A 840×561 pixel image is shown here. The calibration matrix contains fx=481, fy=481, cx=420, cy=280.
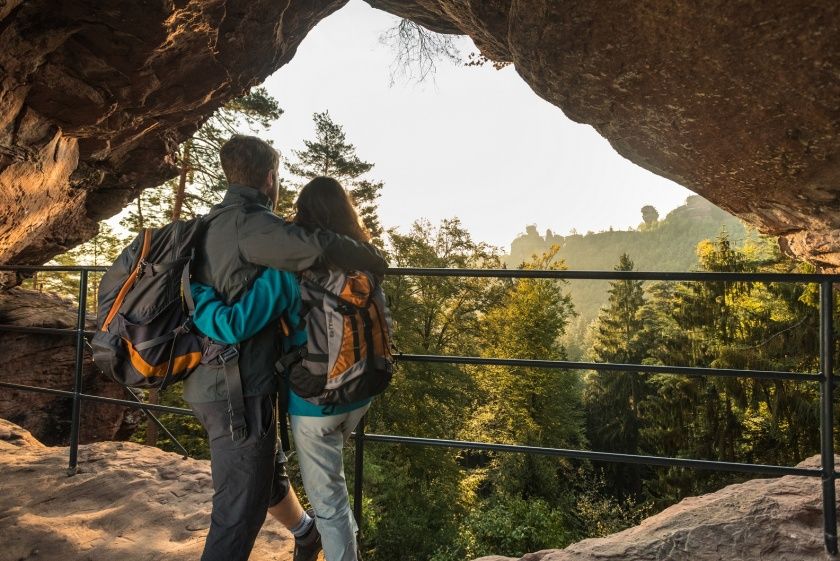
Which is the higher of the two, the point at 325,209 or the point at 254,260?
the point at 325,209

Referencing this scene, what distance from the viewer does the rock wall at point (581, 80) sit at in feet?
10.5

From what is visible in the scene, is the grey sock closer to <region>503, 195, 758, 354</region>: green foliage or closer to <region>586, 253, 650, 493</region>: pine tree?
<region>586, 253, 650, 493</region>: pine tree

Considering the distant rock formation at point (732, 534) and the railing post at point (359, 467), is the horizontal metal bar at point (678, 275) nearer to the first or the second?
the railing post at point (359, 467)

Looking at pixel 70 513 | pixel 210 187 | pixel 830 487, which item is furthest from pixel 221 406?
pixel 210 187

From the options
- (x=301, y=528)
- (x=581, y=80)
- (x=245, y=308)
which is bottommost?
(x=301, y=528)

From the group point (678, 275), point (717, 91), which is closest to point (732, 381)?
point (717, 91)

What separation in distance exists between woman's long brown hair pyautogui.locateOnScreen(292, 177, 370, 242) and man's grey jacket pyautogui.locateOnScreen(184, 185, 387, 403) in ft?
0.41

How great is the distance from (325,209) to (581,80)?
10.8 ft

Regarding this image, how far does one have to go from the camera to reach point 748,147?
364 cm

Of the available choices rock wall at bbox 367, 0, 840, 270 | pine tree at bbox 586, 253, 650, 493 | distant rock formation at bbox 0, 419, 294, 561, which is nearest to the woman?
distant rock formation at bbox 0, 419, 294, 561

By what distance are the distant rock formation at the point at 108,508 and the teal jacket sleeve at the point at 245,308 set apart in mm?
1142

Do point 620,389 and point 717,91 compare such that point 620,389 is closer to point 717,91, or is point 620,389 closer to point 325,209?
point 717,91

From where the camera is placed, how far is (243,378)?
1597 mm

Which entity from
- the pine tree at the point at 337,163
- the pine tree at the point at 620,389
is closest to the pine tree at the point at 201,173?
the pine tree at the point at 337,163
